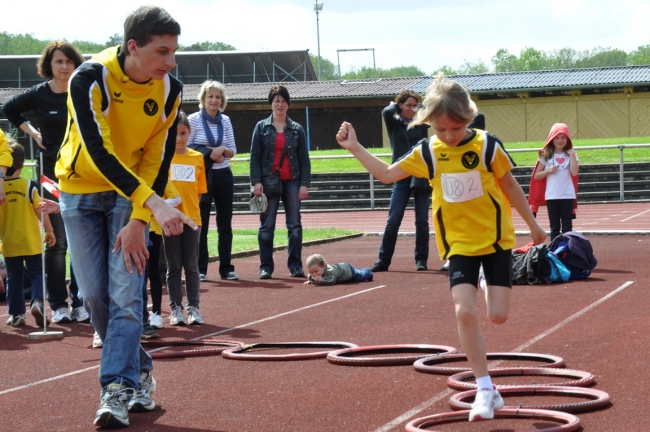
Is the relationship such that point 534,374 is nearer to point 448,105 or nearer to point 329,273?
point 448,105

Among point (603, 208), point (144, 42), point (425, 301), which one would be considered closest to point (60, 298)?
point (425, 301)

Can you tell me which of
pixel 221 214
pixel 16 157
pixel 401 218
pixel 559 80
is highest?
pixel 559 80

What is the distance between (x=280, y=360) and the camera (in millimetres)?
7148

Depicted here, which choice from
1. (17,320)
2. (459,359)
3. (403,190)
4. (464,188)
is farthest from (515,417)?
(403,190)

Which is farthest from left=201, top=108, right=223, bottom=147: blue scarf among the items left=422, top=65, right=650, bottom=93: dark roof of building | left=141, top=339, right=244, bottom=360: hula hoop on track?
left=422, top=65, right=650, bottom=93: dark roof of building

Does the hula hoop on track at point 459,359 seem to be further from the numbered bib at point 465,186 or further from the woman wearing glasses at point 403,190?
the woman wearing glasses at point 403,190

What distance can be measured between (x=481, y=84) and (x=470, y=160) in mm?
45308

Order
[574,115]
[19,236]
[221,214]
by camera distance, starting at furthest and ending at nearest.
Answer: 1. [574,115]
2. [221,214]
3. [19,236]

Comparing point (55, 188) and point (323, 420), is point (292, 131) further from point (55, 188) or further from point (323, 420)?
point (323, 420)

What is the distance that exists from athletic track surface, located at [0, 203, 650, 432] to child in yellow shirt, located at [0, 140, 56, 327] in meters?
0.34

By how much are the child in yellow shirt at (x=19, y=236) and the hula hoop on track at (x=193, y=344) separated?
1.93m

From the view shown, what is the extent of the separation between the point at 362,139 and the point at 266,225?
36998mm

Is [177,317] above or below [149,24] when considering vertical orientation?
below

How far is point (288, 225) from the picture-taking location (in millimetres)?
12891
